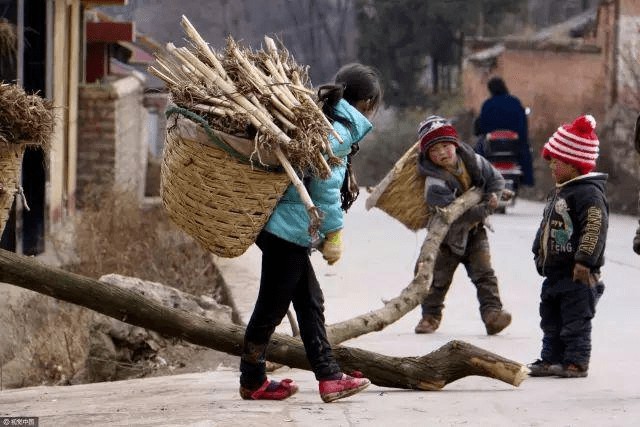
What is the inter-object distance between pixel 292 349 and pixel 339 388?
28.2 inches

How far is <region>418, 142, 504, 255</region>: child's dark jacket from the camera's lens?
29.2ft

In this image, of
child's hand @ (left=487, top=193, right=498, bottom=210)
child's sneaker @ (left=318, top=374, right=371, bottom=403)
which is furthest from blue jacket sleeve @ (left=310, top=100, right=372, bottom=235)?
child's hand @ (left=487, top=193, right=498, bottom=210)

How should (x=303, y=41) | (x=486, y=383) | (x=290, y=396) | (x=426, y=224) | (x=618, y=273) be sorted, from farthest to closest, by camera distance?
(x=303, y=41)
(x=618, y=273)
(x=426, y=224)
(x=486, y=383)
(x=290, y=396)

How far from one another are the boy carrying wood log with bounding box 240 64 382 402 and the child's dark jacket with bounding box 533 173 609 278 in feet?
4.49

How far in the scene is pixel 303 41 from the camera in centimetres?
7725

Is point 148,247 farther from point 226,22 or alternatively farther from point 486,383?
point 226,22

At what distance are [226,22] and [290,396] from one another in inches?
2847

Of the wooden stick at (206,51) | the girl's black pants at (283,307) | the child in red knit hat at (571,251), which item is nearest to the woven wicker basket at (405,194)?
the child in red knit hat at (571,251)

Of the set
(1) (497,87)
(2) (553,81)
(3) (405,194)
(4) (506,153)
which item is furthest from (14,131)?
(2) (553,81)

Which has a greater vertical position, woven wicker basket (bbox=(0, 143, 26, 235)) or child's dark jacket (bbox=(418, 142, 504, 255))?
woven wicker basket (bbox=(0, 143, 26, 235))

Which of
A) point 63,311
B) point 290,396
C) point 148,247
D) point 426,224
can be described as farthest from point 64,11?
point 290,396

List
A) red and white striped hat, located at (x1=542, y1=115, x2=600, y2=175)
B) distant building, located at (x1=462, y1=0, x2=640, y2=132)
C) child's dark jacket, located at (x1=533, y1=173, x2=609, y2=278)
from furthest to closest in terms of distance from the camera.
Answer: distant building, located at (x1=462, y1=0, x2=640, y2=132) < red and white striped hat, located at (x1=542, y1=115, x2=600, y2=175) < child's dark jacket, located at (x1=533, y1=173, x2=609, y2=278)

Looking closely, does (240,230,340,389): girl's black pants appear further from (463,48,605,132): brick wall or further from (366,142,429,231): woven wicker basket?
(463,48,605,132): brick wall

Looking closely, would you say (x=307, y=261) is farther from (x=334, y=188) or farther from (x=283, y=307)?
(x=334, y=188)
